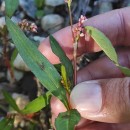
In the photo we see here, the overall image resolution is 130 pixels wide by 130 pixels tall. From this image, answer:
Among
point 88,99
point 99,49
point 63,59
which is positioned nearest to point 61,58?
point 63,59

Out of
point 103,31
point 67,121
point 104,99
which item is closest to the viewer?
point 67,121

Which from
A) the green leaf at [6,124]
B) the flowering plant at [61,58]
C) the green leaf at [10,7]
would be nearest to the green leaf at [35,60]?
the flowering plant at [61,58]

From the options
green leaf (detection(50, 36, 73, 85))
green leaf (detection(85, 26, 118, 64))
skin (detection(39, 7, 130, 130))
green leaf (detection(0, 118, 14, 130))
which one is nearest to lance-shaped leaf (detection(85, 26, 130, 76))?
green leaf (detection(85, 26, 118, 64))

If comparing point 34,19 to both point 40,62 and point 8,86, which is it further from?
point 40,62

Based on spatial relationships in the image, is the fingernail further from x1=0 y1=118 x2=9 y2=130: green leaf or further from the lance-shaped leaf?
x1=0 y1=118 x2=9 y2=130: green leaf

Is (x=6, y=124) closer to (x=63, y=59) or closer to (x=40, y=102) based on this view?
(x=40, y=102)
